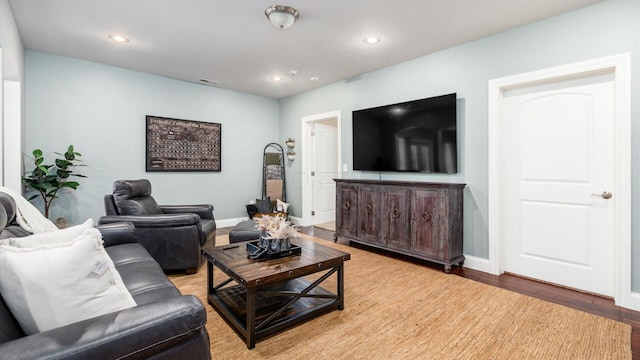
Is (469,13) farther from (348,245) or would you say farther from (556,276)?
(348,245)

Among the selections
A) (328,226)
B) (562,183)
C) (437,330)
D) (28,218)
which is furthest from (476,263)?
(28,218)

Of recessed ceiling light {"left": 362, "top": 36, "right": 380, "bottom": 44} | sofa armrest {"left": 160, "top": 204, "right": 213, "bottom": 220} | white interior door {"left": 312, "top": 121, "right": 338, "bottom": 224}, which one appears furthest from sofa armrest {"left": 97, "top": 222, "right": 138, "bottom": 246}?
white interior door {"left": 312, "top": 121, "right": 338, "bottom": 224}

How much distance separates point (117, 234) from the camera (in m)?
2.47

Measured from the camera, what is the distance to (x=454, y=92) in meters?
3.50

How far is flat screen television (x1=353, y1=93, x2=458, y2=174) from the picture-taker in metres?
3.49

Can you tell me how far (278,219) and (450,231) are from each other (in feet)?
6.29

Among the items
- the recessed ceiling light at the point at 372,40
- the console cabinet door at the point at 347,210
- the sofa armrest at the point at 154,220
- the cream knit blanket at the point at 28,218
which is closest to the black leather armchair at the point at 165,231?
the sofa armrest at the point at 154,220

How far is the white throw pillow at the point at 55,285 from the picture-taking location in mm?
995

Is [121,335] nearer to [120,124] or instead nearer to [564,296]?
[564,296]

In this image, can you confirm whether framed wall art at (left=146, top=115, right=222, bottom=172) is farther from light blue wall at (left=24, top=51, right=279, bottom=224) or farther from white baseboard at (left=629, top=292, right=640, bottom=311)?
white baseboard at (left=629, top=292, right=640, bottom=311)

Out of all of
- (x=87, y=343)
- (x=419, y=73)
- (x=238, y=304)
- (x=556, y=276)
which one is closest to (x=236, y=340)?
(x=238, y=304)

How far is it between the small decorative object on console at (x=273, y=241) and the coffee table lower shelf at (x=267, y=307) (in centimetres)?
25

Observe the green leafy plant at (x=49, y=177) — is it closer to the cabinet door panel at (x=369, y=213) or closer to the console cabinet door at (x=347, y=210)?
the console cabinet door at (x=347, y=210)

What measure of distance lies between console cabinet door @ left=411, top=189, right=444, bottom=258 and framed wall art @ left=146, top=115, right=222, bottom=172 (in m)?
3.48
